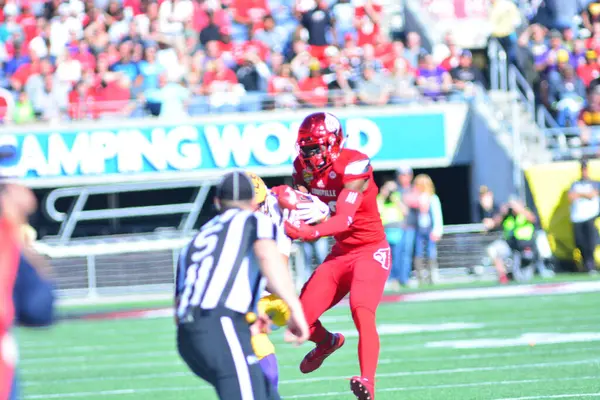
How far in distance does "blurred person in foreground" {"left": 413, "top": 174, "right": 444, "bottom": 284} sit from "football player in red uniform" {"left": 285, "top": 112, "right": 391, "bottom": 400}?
10441mm

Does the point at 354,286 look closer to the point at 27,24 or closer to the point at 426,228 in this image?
the point at 426,228

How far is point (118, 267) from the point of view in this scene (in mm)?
19219

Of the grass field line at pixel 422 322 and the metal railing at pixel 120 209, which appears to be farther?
the metal railing at pixel 120 209

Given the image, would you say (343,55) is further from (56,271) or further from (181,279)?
(181,279)

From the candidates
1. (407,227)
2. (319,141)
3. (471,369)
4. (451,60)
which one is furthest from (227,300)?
(451,60)

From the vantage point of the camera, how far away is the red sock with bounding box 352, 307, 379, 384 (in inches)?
293

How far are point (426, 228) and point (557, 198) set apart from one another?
2383 mm

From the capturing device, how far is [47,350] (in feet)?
41.7

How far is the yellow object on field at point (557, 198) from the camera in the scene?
19.3 metres

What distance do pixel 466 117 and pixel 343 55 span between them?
7.77ft

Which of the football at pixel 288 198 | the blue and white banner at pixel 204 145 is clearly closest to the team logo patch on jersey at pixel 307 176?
the football at pixel 288 198

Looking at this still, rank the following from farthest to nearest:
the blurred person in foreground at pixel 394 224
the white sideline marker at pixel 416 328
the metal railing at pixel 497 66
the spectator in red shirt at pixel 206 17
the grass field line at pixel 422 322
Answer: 1. the spectator in red shirt at pixel 206 17
2. the metal railing at pixel 497 66
3. the blurred person in foreground at pixel 394 224
4. the grass field line at pixel 422 322
5. the white sideline marker at pixel 416 328

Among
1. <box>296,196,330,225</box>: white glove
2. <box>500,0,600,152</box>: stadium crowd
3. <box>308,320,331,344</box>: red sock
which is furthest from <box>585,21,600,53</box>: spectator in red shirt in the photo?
<box>296,196,330,225</box>: white glove

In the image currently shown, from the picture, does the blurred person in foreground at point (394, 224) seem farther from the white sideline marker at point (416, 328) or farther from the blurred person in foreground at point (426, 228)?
the white sideline marker at point (416, 328)
